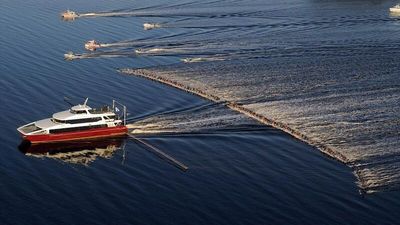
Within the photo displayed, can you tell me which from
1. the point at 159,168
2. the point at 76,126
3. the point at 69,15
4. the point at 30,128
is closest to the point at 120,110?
the point at 76,126

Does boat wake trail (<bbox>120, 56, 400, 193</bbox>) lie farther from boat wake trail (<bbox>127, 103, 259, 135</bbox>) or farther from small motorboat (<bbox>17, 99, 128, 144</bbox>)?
small motorboat (<bbox>17, 99, 128, 144</bbox>)

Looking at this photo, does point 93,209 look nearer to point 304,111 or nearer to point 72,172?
point 72,172

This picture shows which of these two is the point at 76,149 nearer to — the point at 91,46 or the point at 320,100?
the point at 320,100

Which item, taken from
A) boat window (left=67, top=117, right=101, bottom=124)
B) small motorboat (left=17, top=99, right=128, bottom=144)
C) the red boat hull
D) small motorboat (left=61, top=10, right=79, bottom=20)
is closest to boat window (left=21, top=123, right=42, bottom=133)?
small motorboat (left=17, top=99, right=128, bottom=144)

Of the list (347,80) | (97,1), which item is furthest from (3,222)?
(97,1)

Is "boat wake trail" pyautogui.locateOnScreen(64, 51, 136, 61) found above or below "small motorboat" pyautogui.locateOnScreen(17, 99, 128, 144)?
above

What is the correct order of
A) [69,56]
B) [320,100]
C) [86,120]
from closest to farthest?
[86,120], [320,100], [69,56]
